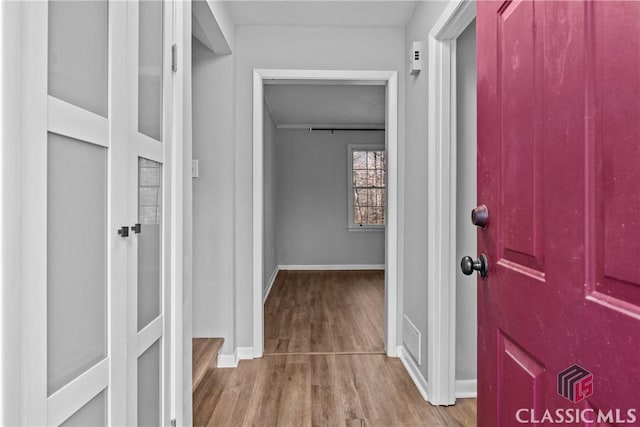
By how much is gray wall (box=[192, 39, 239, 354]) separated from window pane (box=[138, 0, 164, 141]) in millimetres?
1336

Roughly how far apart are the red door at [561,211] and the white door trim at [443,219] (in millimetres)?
1073

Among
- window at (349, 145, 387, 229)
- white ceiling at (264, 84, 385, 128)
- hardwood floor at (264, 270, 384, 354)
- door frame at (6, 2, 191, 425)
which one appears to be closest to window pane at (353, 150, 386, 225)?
window at (349, 145, 387, 229)

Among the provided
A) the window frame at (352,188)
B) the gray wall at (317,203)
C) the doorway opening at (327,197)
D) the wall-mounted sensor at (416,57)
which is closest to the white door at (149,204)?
the wall-mounted sensor at (416,57)

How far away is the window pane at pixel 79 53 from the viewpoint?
35.4 inches

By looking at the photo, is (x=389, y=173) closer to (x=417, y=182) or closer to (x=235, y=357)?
(x=417, y=182)

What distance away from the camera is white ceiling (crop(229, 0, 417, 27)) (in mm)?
2689

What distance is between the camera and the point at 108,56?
1.12 meters

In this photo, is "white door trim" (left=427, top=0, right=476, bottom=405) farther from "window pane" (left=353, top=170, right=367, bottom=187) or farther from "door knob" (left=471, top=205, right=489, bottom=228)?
"window pane" (left=353, top=170, right=367, bottom=187)

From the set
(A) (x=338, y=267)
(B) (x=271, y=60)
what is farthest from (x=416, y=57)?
(A) (x=338, y=267)

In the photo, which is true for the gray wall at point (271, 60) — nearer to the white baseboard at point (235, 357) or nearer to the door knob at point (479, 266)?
the white baseboard at point (235, 357)

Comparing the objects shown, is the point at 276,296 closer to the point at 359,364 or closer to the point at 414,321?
the point at 359,364

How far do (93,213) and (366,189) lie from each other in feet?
21.1

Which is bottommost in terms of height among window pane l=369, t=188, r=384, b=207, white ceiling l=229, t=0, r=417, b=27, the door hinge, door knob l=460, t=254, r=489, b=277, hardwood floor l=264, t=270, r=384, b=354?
hardwood floor l=264, t=270, r=384, b=354

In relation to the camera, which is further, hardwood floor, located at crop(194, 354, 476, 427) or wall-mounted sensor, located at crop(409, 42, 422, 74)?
wall-mounted sensor, located at crop(409, 42, 422, 74)
